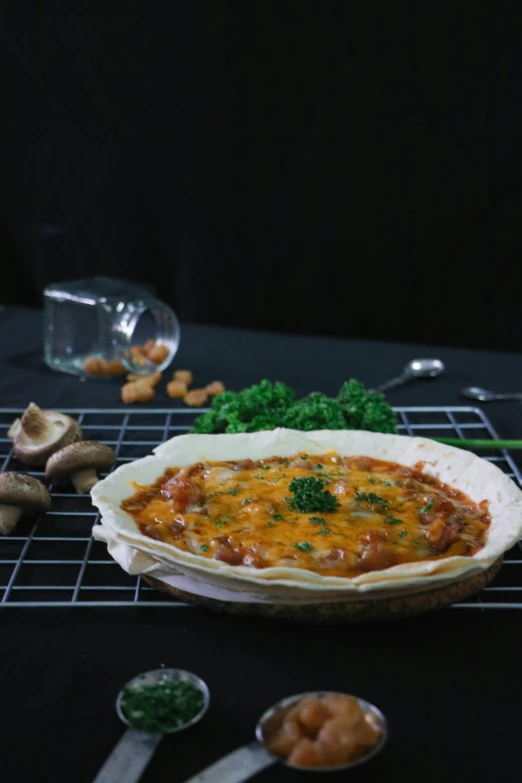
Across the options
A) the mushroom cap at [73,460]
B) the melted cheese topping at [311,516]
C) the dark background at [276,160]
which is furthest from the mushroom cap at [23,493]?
the dark background at [276,160]

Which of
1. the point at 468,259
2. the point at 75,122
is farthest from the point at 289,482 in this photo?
the point at 75,122

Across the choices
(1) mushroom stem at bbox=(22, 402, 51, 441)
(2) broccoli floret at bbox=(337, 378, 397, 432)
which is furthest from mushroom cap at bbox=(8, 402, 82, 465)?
(2) broccoli floret at bbox=(337, 378, 397, 432)

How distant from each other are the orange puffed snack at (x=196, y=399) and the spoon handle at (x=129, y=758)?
6.92 feet

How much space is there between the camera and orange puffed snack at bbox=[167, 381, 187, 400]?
3.97 meters

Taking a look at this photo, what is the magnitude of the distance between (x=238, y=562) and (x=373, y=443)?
0.92 meters

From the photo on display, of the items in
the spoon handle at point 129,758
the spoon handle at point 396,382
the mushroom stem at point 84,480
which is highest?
the spoon handle at point 129,758

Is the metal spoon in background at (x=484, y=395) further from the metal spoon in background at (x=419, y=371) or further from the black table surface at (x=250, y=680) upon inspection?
the black table surface at (x=250, y=680)

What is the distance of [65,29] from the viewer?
217 inches

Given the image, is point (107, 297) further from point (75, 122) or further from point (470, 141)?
point (470, 141)

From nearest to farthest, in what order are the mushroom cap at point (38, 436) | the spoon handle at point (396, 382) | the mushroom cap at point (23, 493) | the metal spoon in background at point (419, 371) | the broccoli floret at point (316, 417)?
the mushroom cap at point (23, 493) < the mushroom cap at point (38, 436) < the broccoli floret at point (316, 417) < the spoon handle at point (396, 382) < the metal spoon in background at point (419, 371)

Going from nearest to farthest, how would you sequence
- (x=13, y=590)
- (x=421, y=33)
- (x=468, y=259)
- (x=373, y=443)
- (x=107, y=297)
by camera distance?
(x=13, y=590) < (x=373, y=443) < (x=107, y=297) < (x=421, y=33) < (x=468, y=259)

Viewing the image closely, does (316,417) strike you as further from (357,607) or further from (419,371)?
(357,607)

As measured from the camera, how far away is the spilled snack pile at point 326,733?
1.73m

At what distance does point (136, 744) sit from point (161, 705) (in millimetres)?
98
